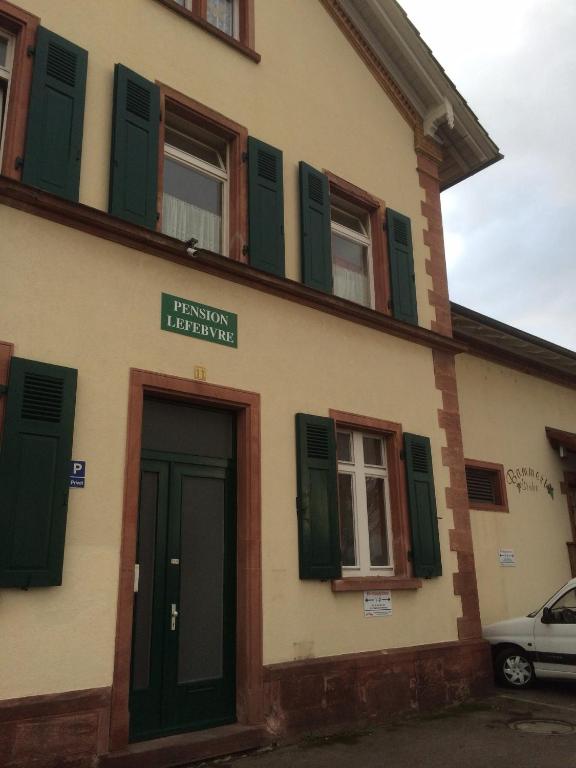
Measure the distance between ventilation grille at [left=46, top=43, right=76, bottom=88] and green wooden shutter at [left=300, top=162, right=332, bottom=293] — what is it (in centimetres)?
290

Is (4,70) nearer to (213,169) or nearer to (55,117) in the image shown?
(55,117)

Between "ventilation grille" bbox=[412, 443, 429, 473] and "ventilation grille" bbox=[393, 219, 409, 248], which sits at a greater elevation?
"ventilation grille" bbox=[393, 219, 409, 248]

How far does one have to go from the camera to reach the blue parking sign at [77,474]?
17.9ft

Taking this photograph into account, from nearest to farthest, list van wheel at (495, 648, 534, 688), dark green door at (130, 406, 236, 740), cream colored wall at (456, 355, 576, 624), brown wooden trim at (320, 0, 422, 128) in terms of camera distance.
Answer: dark green door at (130, 406, 236, 740) → van wheel at (495, 648, 534, 688) → brown wooden trim at (320, 0, 422, 128) → cream colored wall at (456, 355, 576, 624)

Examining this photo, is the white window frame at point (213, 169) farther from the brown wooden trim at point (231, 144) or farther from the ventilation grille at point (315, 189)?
the ventilation grille at point (315, 189)

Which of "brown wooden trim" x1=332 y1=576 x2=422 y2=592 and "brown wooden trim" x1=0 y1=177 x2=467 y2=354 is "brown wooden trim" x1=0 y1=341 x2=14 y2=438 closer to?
"brown wooden trim" x1=0 y1=177 x2=467 y2=354

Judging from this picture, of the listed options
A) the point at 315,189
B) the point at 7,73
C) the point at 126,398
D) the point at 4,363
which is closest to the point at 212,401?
the point at 126,398

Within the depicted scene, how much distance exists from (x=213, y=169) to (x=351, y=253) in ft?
7.55

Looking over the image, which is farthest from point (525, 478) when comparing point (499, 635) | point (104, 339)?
point (104, 339)

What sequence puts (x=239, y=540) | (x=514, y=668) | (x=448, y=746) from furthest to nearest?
1. (x=514, y=668)
2. (x=239, y=540)
3. (x=448, y=746)

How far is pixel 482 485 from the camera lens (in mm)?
10820

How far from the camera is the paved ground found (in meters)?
5.61

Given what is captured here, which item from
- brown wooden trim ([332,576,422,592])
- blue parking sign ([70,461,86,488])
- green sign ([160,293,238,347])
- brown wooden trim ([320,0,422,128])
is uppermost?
brown wooden trim ([320,0,422,128])

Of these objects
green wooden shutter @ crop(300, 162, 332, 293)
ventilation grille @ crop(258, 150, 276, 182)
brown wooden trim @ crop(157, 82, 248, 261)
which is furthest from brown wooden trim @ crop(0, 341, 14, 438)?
ventilation grille @ crop(258, 150, 276, 182)
